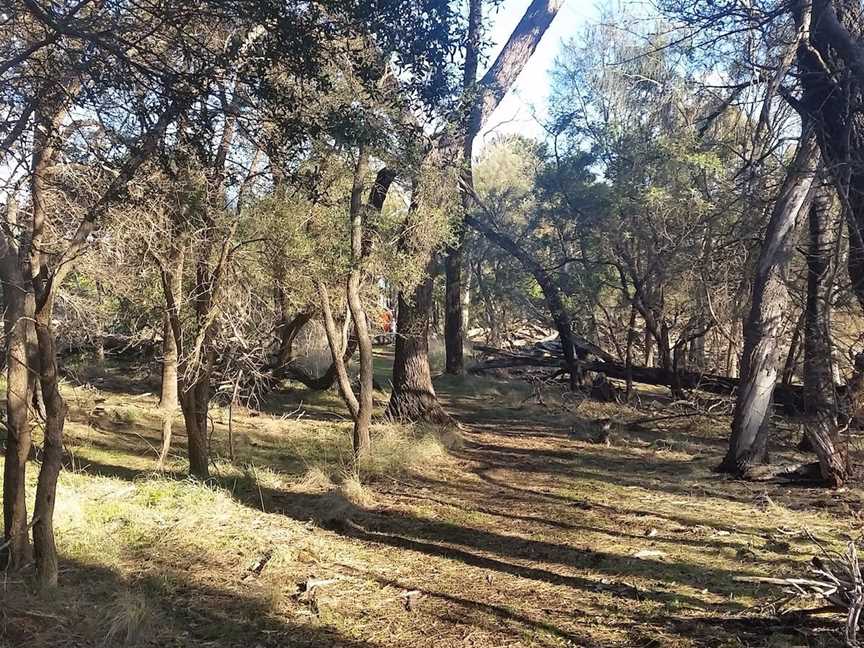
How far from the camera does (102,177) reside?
6496mm

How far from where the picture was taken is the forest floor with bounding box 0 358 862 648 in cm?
495

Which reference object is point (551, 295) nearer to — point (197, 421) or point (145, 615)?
point (197, 421)

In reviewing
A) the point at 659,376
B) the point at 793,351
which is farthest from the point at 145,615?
the point at 659,376

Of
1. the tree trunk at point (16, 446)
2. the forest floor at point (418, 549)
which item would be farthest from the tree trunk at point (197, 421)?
the tree trunk at point (16, 446)

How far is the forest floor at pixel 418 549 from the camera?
195 inches

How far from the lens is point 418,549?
7117mm

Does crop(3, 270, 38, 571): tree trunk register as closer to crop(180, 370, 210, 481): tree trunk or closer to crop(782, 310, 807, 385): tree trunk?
crop(180, 370, 210, 481): tree trunk

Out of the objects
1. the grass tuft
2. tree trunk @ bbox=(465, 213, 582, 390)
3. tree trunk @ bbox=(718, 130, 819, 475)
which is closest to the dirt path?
tree trunk @ bbox=(718, 130, 819, 475)

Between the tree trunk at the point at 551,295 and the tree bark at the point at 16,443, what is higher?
the tree trunk at the point at 551,295

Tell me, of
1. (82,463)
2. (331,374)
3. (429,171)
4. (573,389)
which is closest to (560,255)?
(573,389)

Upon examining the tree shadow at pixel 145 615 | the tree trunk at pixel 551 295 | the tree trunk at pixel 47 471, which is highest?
the tree trunk at pixel 551 295

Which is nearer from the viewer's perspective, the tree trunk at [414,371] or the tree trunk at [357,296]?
the tree trunk at [357,296]

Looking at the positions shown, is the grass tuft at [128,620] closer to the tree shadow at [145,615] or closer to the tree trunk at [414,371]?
the tree shadow at [145,615]

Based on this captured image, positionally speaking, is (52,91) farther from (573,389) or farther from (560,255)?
(560,255)
